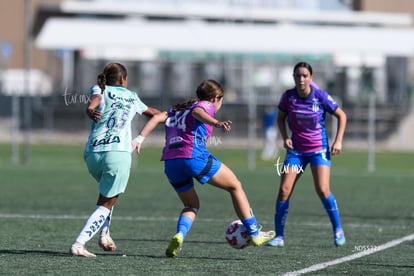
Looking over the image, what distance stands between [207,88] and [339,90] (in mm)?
46722

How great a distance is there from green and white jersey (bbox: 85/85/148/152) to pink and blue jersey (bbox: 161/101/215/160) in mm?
419

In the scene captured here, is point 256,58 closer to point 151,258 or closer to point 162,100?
point 162,100

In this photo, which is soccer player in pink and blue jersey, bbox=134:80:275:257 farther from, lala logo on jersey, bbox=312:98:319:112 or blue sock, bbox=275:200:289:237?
lala logo on jersey, bbox=312:98:319:112

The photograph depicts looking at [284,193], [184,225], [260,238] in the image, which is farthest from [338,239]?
[184,225]

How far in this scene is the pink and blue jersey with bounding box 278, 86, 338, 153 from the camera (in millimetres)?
13570

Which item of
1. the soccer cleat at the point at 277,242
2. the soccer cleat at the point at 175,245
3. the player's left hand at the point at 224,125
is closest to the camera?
the player's left hand at the point at 224,125

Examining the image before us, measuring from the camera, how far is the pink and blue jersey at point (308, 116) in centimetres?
1357

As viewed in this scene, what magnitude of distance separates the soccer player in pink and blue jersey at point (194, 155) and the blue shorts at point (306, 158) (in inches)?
84.1

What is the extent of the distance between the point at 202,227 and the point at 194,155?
460cm

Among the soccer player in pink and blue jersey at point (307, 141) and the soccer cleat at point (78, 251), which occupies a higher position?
the soccer player in pink and blue jersey at point (307, 141)

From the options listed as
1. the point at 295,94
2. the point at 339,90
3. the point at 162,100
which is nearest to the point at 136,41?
the point at 162,100

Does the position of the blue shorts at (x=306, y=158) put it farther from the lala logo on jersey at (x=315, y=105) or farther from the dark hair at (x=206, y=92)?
the dark hair at (x=206, y=92)

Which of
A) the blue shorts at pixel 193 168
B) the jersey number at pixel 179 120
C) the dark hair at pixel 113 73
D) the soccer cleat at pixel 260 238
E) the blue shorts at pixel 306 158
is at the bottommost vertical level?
the soccer cleat at pixel 260 238

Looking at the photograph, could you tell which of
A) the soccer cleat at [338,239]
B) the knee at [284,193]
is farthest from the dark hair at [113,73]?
the soccer cleat at [338,239]
